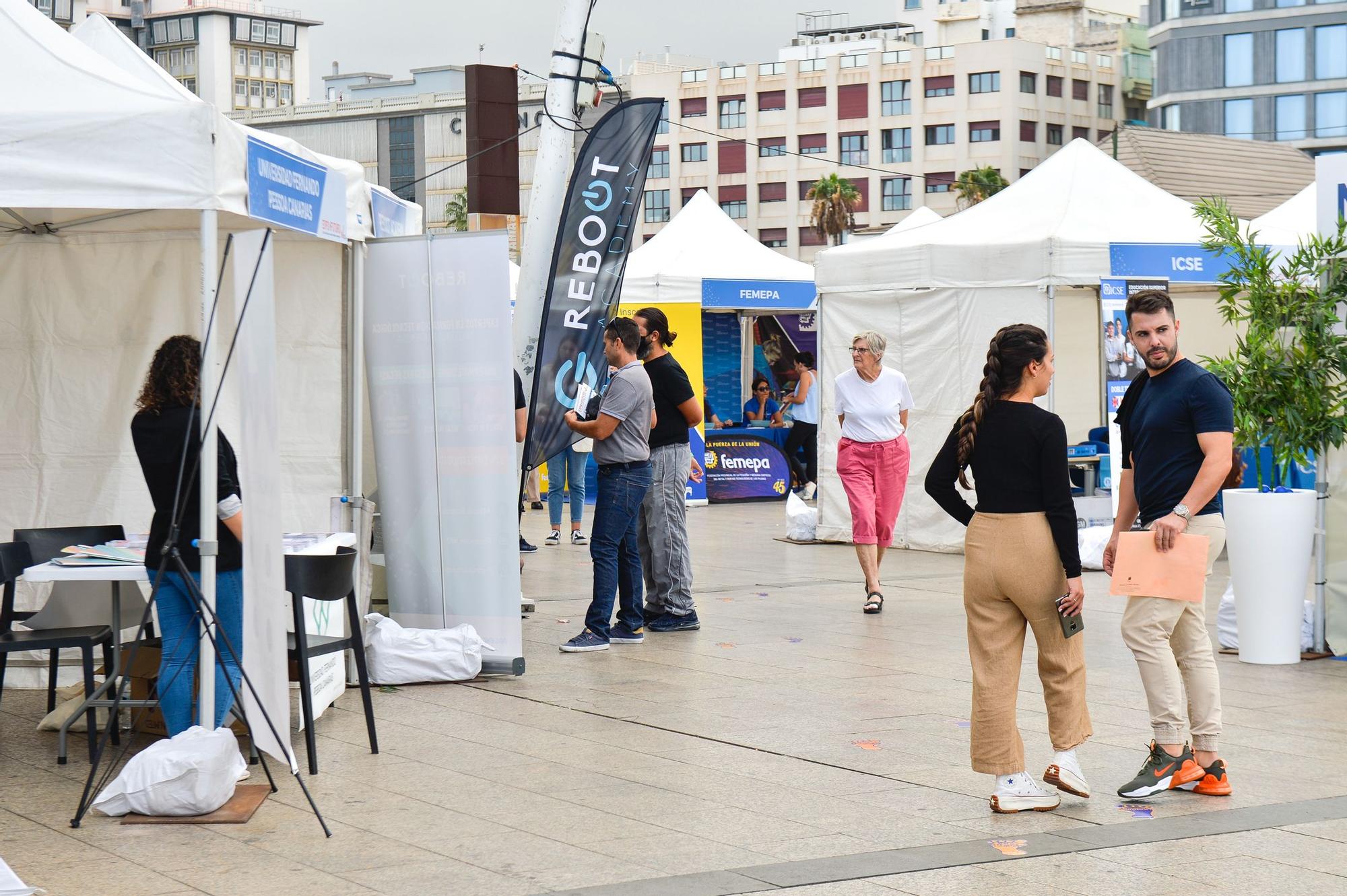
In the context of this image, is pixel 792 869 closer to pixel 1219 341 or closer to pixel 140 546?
pixel 140 546

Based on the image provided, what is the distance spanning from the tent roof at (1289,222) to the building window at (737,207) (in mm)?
69553

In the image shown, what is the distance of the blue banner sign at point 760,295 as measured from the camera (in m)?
19.0

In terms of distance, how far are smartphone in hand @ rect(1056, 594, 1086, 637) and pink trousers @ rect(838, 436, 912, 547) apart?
5.13 meters

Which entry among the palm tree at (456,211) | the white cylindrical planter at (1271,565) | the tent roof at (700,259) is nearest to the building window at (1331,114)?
the palm tree at (456,211)

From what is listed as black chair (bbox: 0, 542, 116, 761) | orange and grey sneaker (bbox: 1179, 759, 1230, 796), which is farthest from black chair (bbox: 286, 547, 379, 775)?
orange and grey sneaker (bbox: 1179, 759, 1230, 796)

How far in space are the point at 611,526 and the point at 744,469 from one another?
11.0 m

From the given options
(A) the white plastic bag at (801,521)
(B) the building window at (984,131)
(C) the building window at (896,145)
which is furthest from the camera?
(C) the building window at (896,145)

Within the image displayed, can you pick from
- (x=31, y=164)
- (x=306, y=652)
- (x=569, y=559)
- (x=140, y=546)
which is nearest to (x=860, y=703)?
(x=306, y=652)

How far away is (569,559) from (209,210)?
27.3 ft

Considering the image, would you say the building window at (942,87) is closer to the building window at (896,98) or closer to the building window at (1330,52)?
the building window at (896,98)

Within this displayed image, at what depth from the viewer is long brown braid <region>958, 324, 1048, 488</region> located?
17.9 ft

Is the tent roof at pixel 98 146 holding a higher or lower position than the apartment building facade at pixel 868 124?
lower

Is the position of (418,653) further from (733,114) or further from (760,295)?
(733,114)

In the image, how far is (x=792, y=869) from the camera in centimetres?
492
